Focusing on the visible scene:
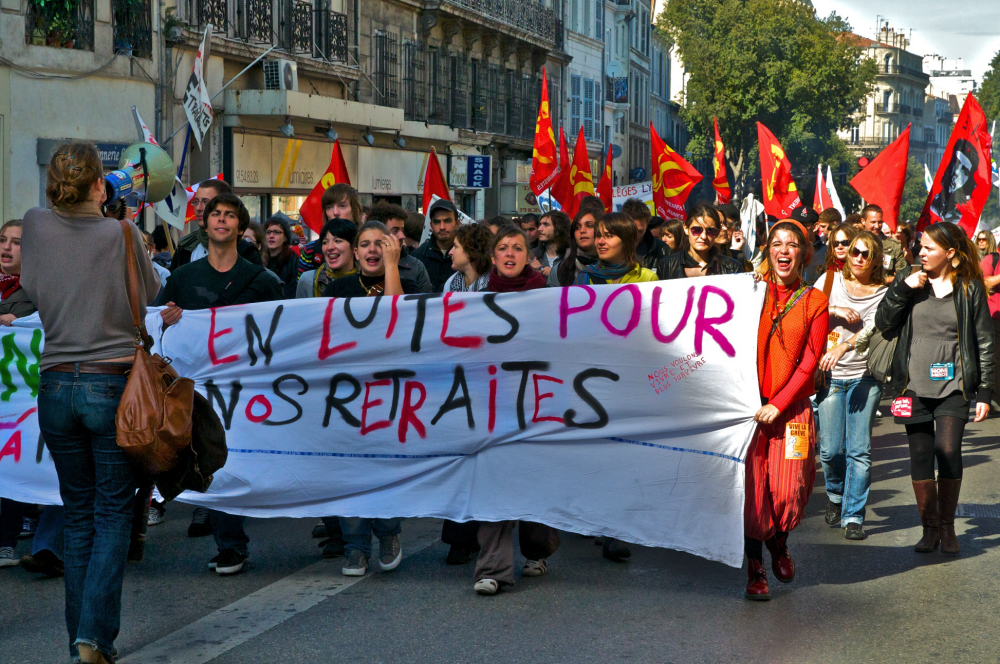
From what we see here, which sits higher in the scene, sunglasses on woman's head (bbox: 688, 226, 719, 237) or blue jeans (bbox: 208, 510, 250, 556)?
sunglasses on woman's head (bbox: 688, 226, 719, 237)

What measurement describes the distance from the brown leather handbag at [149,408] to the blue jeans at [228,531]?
1382 millimetres

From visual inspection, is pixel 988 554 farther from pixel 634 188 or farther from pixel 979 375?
pixel 634 188

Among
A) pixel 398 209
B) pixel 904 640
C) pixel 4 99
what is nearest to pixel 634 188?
pixel 4 99

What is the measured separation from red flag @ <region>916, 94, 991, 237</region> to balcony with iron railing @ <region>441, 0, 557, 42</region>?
22362 mm

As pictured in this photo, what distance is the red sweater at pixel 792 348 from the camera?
545 centimetres

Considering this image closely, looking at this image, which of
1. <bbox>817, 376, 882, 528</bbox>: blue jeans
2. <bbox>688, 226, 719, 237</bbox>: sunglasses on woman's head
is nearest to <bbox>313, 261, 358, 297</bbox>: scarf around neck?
<bbox>688, 226, 719, 237</bbox>: sunglasses on woman's head

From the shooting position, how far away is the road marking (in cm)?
466

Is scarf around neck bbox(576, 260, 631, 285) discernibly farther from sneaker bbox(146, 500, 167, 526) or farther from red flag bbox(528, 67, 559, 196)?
red flag bbox(528, 67, 559, 196)

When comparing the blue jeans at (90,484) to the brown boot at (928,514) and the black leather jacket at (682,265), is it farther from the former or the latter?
the black leather jacket at (682,265)

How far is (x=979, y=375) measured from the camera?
6.26 metres

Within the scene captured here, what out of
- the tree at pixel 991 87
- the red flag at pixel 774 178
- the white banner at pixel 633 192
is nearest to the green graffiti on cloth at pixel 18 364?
the red flag at pixel 774 178

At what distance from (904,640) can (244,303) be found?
11.2 feet

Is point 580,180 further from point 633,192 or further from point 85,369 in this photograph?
point 85,369

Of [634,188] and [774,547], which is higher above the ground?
[634,188]
